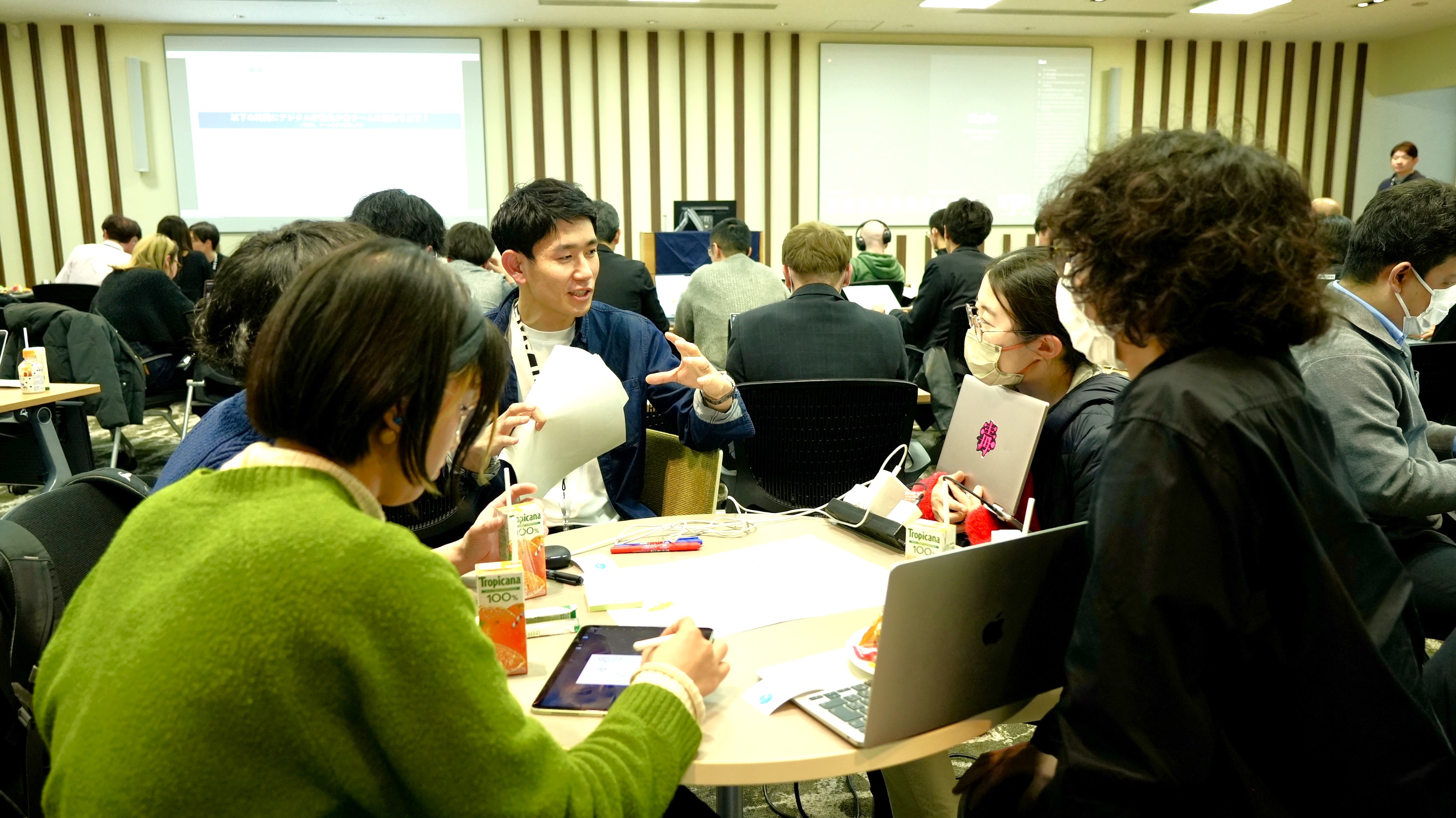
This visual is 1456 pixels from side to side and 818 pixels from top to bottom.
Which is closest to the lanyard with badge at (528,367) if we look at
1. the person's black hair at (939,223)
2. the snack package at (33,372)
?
the snack package at (33,372)

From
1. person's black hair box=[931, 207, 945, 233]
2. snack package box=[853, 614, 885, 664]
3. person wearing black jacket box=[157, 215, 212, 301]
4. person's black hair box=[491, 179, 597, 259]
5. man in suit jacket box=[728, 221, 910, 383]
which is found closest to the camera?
snack package box=[853, 614, 885, 664]

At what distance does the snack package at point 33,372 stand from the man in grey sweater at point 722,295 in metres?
2.85

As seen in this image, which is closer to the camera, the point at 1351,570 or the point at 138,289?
the point at 1351,570

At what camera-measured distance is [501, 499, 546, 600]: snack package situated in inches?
64.1

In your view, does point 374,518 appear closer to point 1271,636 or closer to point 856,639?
point 856,639

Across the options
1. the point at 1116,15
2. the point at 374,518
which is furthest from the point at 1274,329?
the point at 1116,15

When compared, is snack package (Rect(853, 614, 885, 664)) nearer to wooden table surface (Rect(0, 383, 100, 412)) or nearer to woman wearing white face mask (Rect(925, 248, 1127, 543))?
woman wearing white face mask (Rect(925, 248, 1127, 543))

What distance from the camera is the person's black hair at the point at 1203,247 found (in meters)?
1.08

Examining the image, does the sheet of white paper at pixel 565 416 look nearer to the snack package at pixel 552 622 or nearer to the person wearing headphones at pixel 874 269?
the snack package at pixel 552 622

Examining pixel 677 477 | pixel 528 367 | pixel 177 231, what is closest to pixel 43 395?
pixel 528 367

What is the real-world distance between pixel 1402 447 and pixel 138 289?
6.05 m

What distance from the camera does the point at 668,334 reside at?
2186 mm

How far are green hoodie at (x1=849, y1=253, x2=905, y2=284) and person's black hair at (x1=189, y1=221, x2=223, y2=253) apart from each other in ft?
18.0

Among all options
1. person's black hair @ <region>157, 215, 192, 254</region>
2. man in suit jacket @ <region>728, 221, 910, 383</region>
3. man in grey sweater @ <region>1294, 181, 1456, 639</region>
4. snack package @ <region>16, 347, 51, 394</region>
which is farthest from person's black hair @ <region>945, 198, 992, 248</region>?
person's black hair @ <region>157, 215, 192, 254</region>
